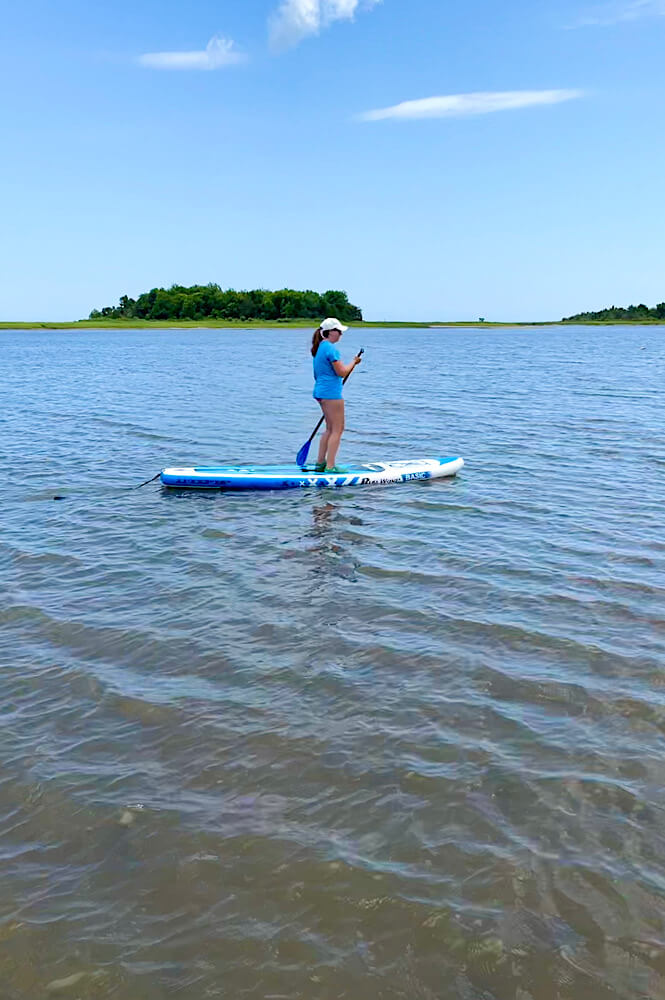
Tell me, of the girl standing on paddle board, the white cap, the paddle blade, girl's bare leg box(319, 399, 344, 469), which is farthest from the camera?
the paddle blade

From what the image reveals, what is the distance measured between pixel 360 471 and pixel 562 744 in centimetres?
940

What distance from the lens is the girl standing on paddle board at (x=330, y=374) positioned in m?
13.6

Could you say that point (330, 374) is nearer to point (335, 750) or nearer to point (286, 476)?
point (286, 476)

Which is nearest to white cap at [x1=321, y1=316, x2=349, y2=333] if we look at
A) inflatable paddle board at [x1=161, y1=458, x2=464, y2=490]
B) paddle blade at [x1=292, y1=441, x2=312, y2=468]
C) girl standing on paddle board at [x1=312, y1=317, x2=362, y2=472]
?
girl standing on paddle board at [x1=312, y1=317, x2=362, y2=472]

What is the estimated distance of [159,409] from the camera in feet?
91.5

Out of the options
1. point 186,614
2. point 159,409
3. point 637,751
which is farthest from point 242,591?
point 159,409

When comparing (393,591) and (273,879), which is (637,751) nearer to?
Result: (273,879)

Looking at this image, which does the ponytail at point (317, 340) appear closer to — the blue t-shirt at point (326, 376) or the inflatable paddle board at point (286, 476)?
the blue t-shirt at point (326, 376)

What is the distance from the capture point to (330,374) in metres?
14.0

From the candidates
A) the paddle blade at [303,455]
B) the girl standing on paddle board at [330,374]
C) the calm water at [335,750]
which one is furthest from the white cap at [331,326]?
the calm water at [335,750]

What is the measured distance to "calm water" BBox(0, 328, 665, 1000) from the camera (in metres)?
3.91

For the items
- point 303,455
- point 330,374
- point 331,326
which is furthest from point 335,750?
point 303,455

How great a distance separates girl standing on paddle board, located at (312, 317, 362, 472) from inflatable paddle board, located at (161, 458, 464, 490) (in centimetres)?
44

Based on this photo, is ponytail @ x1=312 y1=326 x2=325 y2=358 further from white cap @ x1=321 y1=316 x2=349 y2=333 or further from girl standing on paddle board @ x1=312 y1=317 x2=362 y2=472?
white cap @ x1=321 y1=316 x2=349 y2=333
